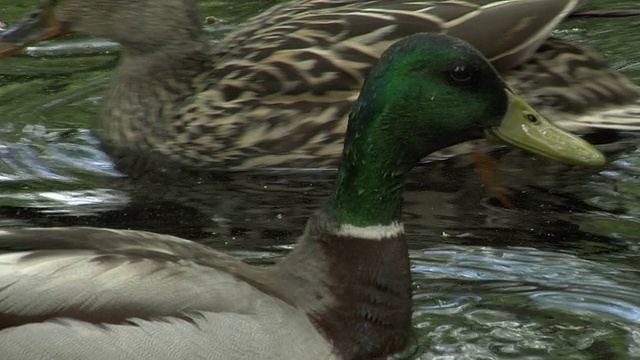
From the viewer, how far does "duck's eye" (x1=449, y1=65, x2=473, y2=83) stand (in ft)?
18.4

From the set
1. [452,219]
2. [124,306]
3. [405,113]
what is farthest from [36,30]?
[124,306]

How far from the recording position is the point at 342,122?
7656 mm

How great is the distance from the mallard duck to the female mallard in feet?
6.35

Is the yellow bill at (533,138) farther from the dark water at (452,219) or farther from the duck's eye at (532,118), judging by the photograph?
the dark water at (452,219)

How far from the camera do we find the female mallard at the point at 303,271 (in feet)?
16.3

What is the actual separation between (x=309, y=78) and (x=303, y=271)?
232cm

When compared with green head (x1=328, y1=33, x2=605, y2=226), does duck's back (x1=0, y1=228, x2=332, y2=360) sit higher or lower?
lower

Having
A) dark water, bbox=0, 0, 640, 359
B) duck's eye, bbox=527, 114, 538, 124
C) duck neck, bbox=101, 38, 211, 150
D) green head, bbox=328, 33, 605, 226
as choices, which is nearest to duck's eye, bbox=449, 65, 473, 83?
green head, bbox=328, 33, 605, 226

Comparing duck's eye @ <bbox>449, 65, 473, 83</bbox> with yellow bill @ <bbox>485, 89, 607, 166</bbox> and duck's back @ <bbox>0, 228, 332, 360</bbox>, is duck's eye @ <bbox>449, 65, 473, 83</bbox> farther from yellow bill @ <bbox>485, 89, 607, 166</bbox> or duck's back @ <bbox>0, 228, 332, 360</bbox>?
duck's back @ <bbox>0, 228, 332, 360</bbox>

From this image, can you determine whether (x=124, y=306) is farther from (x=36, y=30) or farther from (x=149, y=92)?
(x=36, y=30)

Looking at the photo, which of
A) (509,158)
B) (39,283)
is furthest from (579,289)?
(39,283)

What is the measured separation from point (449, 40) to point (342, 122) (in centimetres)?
208

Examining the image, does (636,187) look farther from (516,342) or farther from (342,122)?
(516,342)

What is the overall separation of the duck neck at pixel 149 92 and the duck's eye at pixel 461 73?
262 centimetres
